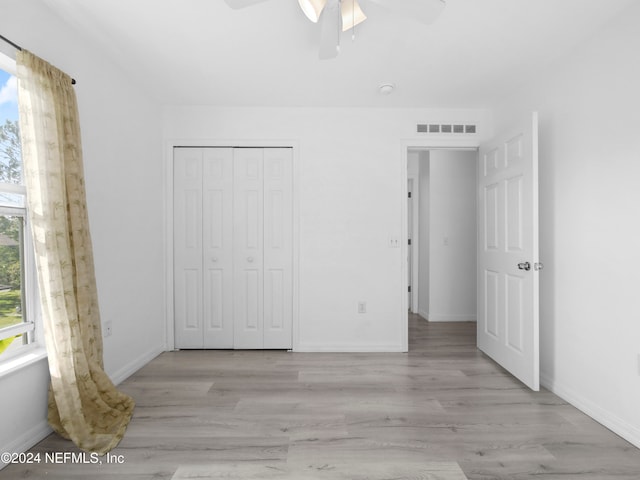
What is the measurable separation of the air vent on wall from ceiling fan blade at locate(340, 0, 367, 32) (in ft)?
5.67

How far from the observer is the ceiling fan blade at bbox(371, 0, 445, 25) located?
154 cm

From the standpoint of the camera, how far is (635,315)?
1.93 meters

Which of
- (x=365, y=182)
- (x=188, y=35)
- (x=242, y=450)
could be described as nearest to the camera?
(x=242, y=450)

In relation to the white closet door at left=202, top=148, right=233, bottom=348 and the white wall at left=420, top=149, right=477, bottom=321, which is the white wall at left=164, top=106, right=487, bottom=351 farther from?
the white wall at left=420, top=149, right=477, bottom=321

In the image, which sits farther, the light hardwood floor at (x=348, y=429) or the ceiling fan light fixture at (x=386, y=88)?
the ceiling fan light fixture at (x=386, y=88)

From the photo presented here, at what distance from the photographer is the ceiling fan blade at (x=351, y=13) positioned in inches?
71.6

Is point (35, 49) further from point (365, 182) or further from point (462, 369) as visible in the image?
point (462, 369)

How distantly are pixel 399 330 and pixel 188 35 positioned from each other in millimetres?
3006

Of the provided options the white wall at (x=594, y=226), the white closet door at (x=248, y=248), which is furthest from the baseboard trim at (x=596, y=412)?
the white closet door at (x=248, y=248)

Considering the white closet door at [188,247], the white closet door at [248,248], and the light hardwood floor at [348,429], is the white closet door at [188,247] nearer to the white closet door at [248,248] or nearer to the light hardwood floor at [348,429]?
the white closet door at [248,248]

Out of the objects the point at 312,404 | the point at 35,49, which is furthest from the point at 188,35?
the point at 312,404

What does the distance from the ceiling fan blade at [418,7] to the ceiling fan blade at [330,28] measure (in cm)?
22

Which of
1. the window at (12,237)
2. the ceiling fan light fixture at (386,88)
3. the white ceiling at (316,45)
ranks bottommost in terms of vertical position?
the window at (12,237)

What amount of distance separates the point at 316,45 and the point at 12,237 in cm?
214
